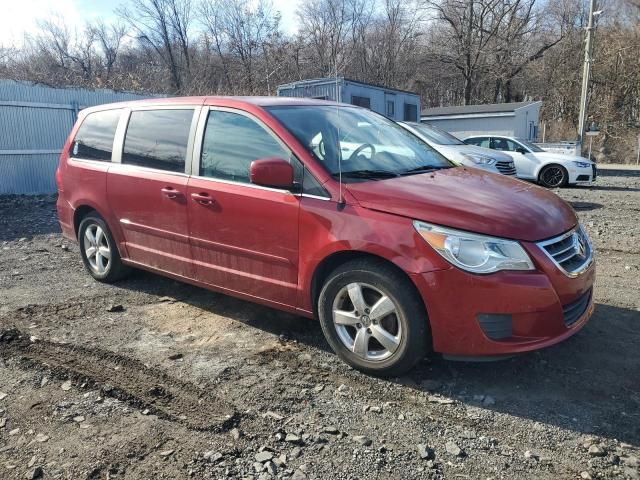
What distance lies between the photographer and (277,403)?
3232mm

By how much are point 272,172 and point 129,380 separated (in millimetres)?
1691

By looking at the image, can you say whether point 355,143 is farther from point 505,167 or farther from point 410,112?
point 410,112

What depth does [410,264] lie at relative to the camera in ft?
10.5

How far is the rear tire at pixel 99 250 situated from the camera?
5324 millimetres

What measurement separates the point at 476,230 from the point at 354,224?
750 mm

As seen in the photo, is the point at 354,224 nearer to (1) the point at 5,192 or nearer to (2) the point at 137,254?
(2) the point at 137,254

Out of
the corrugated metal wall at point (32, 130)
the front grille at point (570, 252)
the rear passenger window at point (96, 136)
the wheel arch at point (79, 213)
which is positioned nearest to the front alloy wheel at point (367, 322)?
the front grille at point (570, 252)

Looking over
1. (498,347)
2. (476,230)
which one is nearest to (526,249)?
(476,230)

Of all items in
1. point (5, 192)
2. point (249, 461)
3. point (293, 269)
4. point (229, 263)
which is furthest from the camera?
point (5, 192)

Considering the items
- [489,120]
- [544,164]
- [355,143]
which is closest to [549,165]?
[544,164]

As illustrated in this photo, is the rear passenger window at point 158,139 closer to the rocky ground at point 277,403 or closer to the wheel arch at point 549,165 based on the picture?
the rocky ground at point 277,403

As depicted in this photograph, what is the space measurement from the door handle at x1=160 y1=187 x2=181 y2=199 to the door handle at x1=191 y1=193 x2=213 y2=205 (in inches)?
7.9

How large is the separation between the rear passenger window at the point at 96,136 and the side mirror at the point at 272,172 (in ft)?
7.37

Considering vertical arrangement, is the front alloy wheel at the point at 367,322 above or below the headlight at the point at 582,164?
below
